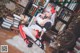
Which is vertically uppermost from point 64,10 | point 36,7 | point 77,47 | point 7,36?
point 36,7

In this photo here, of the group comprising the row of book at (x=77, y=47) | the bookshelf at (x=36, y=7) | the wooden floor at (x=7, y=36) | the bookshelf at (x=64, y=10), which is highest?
the bookshelf at (x=36, y=7)

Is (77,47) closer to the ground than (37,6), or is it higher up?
closer to the ground

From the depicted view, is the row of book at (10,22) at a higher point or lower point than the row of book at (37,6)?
lower

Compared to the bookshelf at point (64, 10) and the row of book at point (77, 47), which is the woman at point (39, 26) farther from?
the row of book at point (77, 47)

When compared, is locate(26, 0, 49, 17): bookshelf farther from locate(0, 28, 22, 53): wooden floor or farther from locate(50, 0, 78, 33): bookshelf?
locate(0, 28, 22, 53): wooden floor

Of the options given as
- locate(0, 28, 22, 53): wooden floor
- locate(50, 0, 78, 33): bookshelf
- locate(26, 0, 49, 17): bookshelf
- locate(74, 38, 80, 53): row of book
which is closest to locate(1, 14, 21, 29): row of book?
locate(0, 28, 22, 53): wooden floor

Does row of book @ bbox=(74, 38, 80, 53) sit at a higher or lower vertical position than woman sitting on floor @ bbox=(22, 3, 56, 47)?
lower

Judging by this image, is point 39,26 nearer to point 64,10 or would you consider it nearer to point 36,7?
point 36,7

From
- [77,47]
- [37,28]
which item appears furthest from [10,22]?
[77,47]

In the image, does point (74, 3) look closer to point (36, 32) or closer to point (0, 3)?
Answer: point (36, 32)

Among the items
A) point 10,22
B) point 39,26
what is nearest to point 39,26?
point 39,26

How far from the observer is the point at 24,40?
317 centimetres

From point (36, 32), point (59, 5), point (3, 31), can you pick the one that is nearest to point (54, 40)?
point (36, 32)

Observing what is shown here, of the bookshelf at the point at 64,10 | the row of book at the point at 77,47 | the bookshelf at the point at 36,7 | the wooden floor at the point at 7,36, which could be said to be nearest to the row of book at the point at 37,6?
the bookshelf at the point at 36,7
